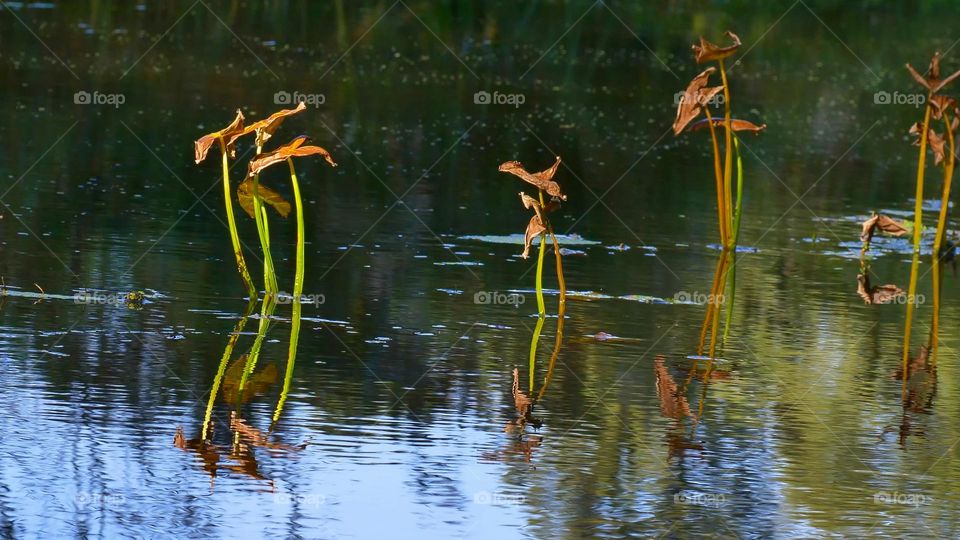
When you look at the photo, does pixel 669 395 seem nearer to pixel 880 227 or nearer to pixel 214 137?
pixel 214 137

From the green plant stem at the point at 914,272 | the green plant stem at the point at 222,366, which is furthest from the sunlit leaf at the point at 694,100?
the green plant stem at the point at 222,366

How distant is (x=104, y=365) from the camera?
813 centimetres

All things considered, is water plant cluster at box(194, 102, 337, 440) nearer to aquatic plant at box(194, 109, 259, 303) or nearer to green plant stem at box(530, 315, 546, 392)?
aquatic plant at box(194, 109, 259, 303)

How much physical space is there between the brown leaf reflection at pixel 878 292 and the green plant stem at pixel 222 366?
13.1 ft

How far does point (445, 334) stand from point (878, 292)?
11.6ft

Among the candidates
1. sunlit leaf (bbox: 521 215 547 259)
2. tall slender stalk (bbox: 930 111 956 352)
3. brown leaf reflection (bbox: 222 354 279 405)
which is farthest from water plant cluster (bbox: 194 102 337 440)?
tall slender stalk (bbox: 930 111 956 352)

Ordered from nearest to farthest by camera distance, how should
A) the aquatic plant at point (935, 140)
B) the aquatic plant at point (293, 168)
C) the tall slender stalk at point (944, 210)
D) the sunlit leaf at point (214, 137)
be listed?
1. the aquatic plant at point (293, 168)
2. the sunlit leaf at point (214, 137)
3. the tall slender stalk at point (944, 210)
4. the aquatic plant at point (935, 140)

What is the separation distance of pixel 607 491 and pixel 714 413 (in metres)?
1.49

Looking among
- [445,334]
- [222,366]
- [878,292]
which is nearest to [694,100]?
[878,292]

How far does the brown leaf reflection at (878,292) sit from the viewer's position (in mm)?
11391

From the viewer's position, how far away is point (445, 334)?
9383 millimetres

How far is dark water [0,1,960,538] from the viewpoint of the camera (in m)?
6.38

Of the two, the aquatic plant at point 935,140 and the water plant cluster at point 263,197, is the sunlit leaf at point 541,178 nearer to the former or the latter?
the water plant cluster at point 263,197

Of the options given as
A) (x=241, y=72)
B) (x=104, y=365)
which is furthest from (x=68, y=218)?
(x=241, y=72)
